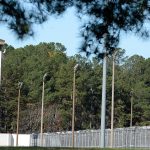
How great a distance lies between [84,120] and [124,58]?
141 ft

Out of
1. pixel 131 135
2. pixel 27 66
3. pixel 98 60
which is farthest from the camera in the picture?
pixel 27 66

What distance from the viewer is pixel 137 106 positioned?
315ft

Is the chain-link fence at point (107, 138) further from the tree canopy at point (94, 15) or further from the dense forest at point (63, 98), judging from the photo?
the tree canopy at point (94, 15)

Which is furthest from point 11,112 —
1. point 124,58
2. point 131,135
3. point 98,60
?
point 98,60

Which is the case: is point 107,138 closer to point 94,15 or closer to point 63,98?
point 63,98

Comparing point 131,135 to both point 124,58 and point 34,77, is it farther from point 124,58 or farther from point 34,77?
point 124,58

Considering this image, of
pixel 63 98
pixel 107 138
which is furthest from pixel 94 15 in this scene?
pixel 63 98

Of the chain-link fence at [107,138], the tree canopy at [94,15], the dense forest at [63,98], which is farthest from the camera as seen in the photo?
the dense forest at [63,98]

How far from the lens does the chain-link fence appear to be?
Answer: 193 feet

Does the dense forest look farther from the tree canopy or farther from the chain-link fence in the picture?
the tree canopy

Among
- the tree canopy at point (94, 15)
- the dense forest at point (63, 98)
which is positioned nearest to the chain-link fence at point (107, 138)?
the dense forest at point (63, 98)

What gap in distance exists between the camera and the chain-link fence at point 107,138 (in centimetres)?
5881

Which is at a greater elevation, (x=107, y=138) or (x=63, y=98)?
(x=63, y=98)

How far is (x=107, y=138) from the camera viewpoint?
5888 centimetres
